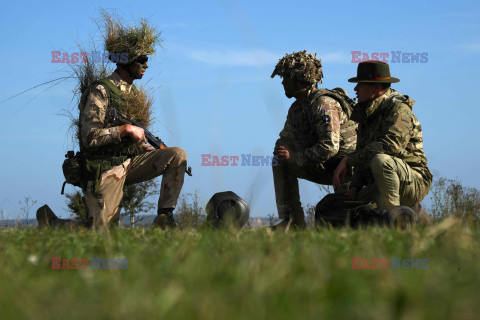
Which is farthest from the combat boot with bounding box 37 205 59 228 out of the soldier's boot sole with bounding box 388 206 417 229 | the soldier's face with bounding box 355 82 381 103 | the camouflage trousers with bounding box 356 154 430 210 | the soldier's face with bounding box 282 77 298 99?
the soldier's boot sole with bounding box 388 206 417 229

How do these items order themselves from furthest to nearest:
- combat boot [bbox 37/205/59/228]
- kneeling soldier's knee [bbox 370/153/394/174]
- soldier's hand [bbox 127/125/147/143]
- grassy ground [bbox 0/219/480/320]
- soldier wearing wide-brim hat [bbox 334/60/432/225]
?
combat boot [bbox 37/205/59/228]
soldier's hand [bbox 127/125/147/143]
soldier wearing wide-brim hat [bbox 334/60/432/225]
kneeling soldier's knee [bbox 370/153/394/174]
grassy ground [bbox 0/219/480/320]

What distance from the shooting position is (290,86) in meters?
7.41

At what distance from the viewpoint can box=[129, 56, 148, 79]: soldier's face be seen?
7.72 metres

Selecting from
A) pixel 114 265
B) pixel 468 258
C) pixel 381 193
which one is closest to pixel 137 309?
pixel 114 265

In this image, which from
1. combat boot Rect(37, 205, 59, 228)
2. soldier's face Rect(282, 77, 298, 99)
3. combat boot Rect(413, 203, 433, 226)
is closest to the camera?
combat boot Rect(413, 203, 433, 226)

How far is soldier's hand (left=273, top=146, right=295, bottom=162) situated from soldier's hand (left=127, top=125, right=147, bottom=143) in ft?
5.81

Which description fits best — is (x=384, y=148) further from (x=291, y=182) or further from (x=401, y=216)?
(x=291, y=182)

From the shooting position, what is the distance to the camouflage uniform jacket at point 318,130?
6859mm

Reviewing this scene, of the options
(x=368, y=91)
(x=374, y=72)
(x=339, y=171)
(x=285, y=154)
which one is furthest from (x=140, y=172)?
(x=374, y=72)

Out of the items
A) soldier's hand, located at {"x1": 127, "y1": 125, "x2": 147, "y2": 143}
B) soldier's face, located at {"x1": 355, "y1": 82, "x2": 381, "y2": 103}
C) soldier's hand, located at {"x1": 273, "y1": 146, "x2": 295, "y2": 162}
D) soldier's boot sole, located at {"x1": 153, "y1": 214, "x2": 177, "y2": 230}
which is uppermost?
soldier's face, located at {"x1": 355, "y1": 82, "x2": 381, "y2": 103}

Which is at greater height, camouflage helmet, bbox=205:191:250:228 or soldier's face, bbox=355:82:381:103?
soldier's face, bbox=355:82:381:103

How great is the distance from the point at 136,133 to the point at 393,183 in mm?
3220

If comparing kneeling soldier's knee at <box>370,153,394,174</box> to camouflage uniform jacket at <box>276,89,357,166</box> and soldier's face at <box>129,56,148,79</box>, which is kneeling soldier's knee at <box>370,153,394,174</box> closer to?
camouflage uniform jacket at <box>276,89,357,166</box>

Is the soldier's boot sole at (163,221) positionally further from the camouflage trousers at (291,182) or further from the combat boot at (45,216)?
the combat boot at (45,216)
